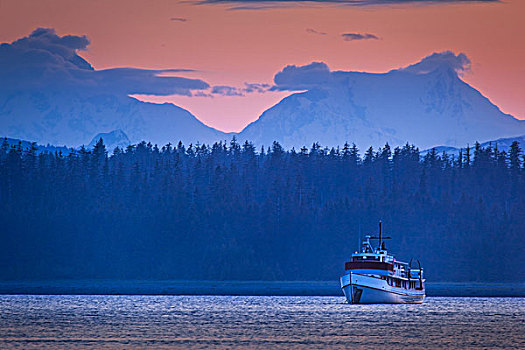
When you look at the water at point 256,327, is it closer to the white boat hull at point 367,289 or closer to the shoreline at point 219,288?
the white boat hull at point 367,289

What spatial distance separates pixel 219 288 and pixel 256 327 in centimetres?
10618

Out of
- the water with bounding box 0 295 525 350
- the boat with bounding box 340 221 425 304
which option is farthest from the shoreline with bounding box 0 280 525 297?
the water with bounding box 0 295 525 350

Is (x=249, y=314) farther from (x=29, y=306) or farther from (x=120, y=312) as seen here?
(x=29, y=306)

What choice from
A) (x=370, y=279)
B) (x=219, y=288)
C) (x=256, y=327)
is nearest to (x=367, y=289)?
(x=370, y=279)

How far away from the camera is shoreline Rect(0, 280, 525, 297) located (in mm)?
173125

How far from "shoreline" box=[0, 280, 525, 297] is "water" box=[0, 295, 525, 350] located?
59380mm

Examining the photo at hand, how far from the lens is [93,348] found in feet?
205

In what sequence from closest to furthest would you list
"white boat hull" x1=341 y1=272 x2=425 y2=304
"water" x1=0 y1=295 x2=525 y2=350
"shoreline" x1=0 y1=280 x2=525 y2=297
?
"water" x1=0 y1=295 x2=525 y2=350 → "white boat hull" x1=341 y1=272 x2=425 y2=304 → "shoreline" x1=0 y1=280 x2=525 y2=297

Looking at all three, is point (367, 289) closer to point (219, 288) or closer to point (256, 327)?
point (256, 327)

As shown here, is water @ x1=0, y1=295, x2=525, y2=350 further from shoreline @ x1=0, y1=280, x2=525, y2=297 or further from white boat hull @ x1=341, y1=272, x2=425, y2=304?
shoreline @ x1=0, y1=280, x2=525, y2=297

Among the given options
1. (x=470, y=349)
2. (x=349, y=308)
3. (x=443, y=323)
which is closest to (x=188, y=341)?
(x=470, y=349)

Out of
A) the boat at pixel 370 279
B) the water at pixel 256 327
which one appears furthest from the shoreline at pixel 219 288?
the water at pixel 256 327

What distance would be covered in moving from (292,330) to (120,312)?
94.9ft

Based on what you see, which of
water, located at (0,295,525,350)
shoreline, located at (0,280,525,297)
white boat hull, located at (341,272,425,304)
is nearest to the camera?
water, located at (0,295,525,350)
